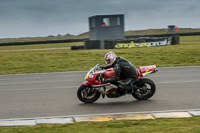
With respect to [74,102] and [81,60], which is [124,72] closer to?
[74,102]

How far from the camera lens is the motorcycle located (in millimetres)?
9016

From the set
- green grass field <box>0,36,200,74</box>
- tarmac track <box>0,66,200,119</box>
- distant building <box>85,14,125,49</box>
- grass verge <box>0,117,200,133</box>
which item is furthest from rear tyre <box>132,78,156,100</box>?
distant building <box>85,14,125,49</box>

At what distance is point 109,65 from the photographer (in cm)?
922

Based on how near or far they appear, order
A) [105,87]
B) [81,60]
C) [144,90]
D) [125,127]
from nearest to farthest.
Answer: [125,127] < [105,87] < [144,90] < [81,60]

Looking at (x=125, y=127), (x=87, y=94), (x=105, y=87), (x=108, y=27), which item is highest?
(x=108, y=27)

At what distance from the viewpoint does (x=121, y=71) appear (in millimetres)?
9242

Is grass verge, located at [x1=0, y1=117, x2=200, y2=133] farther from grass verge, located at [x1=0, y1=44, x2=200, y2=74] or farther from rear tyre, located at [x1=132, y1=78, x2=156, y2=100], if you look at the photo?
grass verge, located at [x1=0, y1=44, x2=200, y2=74]

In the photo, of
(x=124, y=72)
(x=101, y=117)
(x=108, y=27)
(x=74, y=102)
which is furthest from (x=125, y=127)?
(x=108, y=27)

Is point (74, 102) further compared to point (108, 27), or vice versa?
point (108, 27)

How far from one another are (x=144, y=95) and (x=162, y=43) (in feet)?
72.9

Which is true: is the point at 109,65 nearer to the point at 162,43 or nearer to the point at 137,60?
the point at 137,60

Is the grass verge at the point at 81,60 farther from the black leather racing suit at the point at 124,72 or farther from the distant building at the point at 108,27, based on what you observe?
the black leather racing suit at the point at 124,72

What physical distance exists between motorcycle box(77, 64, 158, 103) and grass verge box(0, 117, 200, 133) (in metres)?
2.32

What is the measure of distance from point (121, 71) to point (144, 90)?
2.89 ft
